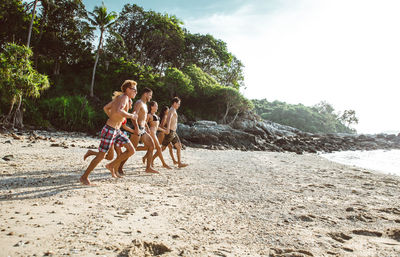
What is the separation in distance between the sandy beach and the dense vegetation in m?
12.5

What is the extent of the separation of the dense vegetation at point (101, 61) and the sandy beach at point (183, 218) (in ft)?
41.0

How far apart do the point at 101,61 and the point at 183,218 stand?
91.6 feet

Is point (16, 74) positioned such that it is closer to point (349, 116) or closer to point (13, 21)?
point (13, 21)

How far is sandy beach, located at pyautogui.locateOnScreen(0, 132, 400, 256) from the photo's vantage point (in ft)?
7.25

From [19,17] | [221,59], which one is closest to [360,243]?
[19,17]

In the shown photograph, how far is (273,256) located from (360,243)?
1227 millimetres

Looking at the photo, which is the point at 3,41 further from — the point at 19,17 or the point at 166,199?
the point at 166,199

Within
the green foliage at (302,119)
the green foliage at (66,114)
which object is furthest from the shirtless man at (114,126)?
the green foliage at (302,119)

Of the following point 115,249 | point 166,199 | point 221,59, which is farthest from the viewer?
point 221,59

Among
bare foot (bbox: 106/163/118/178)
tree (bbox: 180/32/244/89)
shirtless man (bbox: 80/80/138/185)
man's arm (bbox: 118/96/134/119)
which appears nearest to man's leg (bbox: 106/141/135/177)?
bare foot (bbox: 106/163/118/178)

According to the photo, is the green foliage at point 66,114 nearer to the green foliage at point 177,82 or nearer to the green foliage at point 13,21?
the green foliage at point 13,21

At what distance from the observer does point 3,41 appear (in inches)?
792

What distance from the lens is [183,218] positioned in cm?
301

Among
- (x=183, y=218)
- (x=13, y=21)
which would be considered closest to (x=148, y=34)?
(x=13, y=21)
